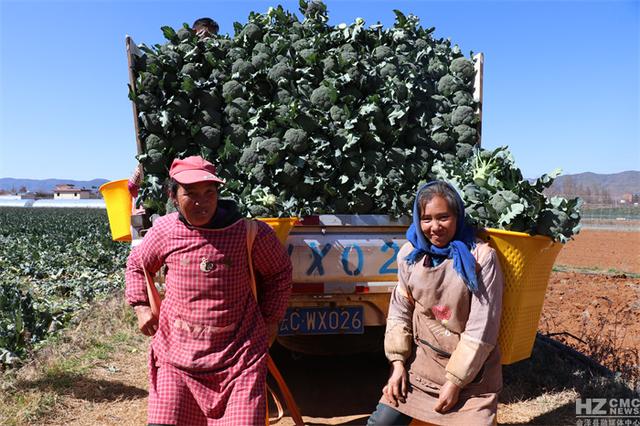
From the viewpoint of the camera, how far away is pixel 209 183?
278cm

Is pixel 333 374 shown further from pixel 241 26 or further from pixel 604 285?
pixel 604 285

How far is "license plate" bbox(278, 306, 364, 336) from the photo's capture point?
4.09 m

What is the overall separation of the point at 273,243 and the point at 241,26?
299 centimetres

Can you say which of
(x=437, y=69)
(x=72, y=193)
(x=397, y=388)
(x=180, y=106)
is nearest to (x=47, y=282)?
(x=180, y=106)

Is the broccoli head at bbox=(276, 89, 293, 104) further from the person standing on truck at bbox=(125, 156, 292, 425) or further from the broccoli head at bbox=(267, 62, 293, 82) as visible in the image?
the person standing on truck at bbox=(125, 156, 292, 425)

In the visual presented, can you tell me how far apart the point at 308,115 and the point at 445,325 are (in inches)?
88.3

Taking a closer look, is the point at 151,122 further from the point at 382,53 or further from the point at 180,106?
the point at 382,53

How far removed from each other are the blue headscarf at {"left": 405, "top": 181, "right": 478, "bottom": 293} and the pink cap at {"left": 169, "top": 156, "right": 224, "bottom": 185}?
968 millimetres

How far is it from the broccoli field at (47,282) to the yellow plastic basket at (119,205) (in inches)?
56.4

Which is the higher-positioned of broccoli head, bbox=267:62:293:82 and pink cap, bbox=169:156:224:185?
broccoli head, bbox=267:62:293:82

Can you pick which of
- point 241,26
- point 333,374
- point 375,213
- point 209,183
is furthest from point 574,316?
point 209,183

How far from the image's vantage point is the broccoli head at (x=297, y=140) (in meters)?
4.38

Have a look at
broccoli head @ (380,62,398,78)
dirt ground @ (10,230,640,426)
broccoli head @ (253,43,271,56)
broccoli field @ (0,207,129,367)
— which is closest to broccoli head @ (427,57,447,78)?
broccoli head @ (380,62,398,78)
